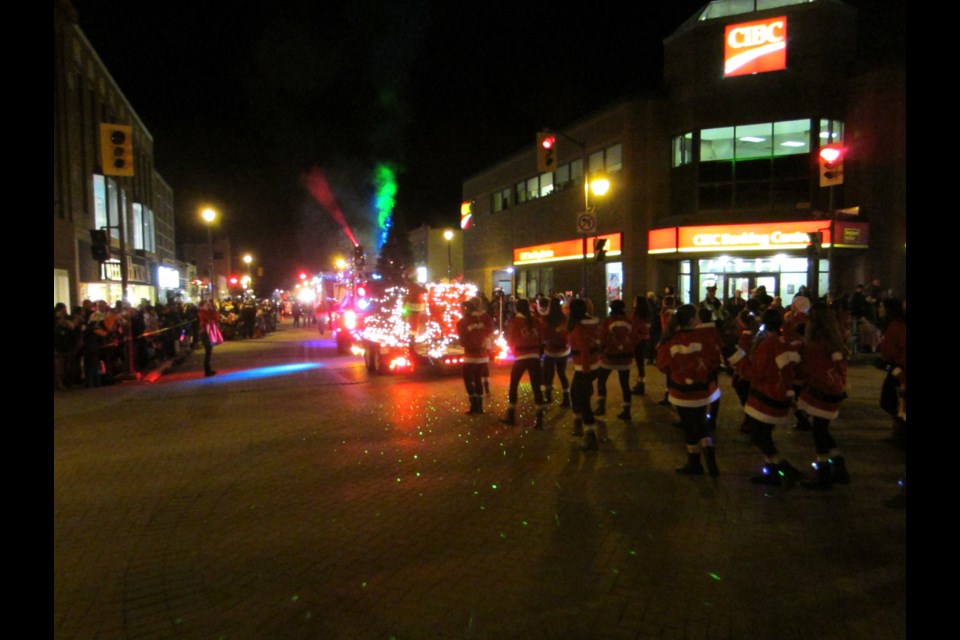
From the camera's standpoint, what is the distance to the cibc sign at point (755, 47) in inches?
932

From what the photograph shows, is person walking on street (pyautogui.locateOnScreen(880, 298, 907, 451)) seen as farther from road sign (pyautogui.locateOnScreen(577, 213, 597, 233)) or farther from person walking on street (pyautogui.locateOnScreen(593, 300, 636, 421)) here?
road sign (pyautogui.locateOnScreen(577, 213, 597, 233))

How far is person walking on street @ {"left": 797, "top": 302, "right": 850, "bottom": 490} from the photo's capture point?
20.2 feet

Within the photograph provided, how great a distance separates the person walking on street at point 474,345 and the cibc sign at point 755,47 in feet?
63.4

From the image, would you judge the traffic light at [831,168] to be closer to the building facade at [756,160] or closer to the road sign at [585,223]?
the building facade at [756,160]

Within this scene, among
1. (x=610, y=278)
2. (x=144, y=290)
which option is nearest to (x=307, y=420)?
(x=610, y=278)

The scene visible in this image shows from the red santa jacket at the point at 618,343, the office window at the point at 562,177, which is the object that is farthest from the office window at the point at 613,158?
the red santa jacket at the point at 618,343

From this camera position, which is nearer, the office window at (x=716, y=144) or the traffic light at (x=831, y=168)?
the traffic light at (x=831, y=168)

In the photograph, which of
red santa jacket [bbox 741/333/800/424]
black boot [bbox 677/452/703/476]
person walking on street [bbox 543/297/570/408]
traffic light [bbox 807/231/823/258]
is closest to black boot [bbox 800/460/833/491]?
Result: red santa jacket [bbox 741/333/800/424]

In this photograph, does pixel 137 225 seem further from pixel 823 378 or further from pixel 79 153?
pixel 823 378

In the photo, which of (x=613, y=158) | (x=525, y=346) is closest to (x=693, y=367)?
(x=525, y=346)

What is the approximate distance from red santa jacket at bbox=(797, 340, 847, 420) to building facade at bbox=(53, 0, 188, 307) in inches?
579

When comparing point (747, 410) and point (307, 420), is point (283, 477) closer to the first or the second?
point (307, 420)

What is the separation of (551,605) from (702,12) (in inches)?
1027

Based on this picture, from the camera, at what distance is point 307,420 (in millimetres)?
10023
